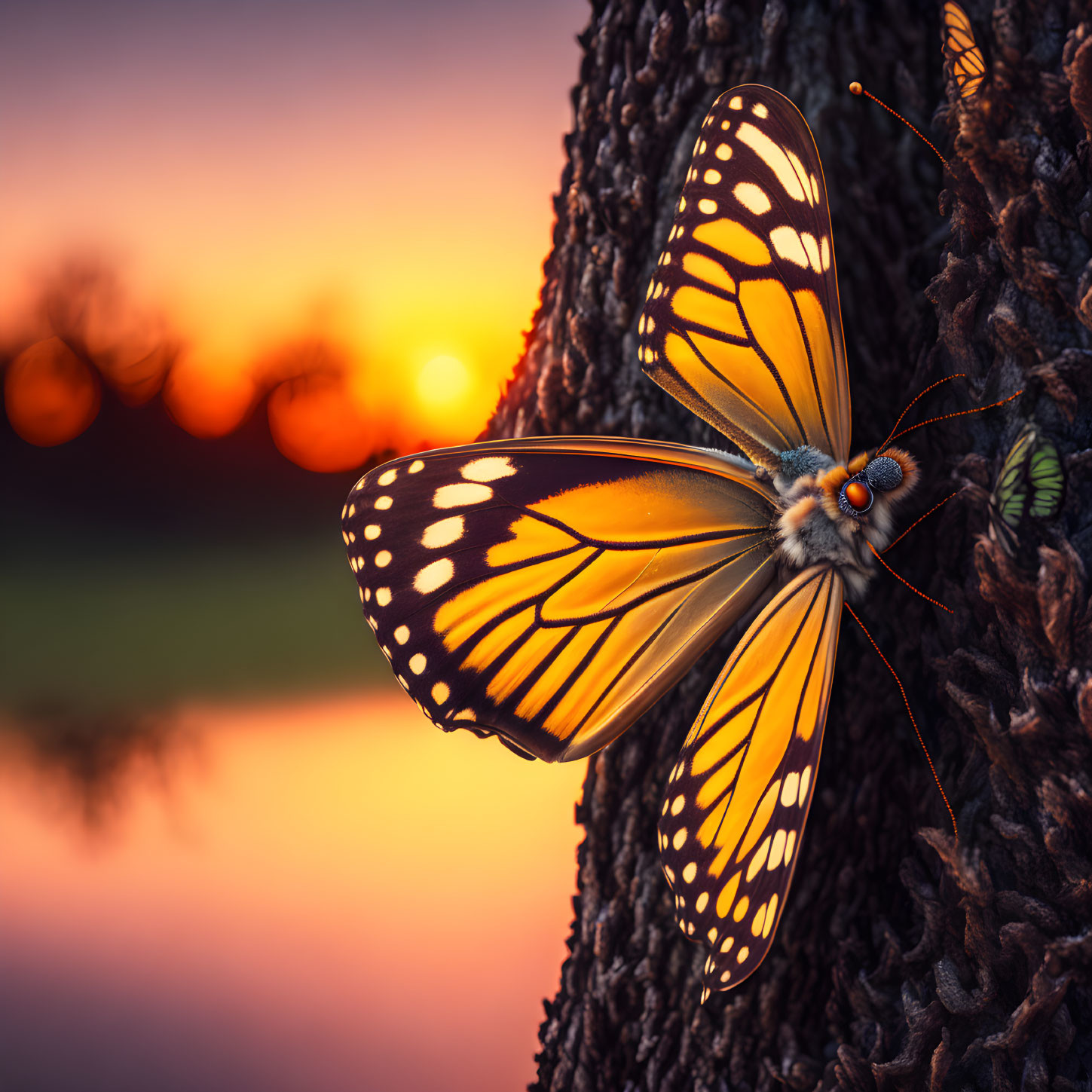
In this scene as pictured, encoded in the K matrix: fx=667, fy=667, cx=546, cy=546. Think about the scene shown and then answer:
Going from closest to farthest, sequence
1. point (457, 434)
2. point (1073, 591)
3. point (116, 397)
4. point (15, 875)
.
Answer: point (1073, 591)
point (457, 434)
point (15, 875)
point (116, 397)

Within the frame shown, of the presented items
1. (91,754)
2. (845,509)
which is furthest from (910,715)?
(91,754)

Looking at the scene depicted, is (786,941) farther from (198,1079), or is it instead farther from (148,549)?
(148,549)

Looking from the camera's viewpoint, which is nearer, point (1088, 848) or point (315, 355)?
point (1088, 848)

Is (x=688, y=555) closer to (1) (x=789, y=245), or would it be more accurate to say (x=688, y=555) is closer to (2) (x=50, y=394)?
(1) (x=789, y=245)

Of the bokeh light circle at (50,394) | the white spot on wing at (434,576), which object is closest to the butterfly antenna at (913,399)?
the white spot on wing at (434,576)

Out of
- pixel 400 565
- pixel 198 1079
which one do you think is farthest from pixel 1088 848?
pixel 198 1079
